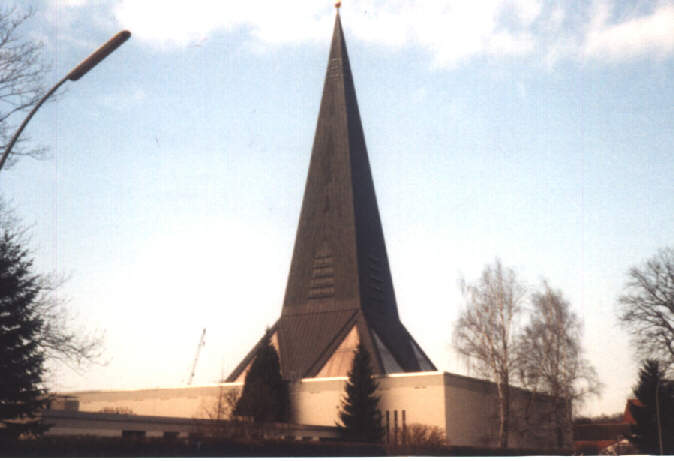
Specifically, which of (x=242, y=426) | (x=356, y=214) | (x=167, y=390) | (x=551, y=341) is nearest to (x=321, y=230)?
(x=356, y=214)

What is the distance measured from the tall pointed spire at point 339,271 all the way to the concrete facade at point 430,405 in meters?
A: 2.09

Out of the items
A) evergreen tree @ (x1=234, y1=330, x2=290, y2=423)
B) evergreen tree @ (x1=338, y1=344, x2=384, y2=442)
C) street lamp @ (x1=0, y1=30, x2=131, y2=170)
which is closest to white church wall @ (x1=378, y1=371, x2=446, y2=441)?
evergreen tree @ (x1=338, y1=344, x2=384, y2=442)

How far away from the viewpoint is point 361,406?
115 ft

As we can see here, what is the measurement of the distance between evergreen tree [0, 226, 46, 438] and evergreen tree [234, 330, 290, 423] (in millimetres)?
15235

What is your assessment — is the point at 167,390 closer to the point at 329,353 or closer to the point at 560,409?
the point at 329,353

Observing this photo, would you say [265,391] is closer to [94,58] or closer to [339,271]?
[339,271]

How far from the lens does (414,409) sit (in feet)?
121

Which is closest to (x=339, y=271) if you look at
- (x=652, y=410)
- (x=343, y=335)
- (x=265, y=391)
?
(x=343, y=335)

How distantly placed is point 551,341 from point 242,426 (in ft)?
57.5

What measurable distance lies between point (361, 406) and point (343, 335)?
350 inches

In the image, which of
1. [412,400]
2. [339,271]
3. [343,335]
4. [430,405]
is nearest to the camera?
[430,405]

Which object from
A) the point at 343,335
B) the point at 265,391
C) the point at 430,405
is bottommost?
the point at 430,405

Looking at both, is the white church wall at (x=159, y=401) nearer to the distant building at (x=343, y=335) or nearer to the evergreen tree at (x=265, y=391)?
the distant building at (x=343, y=335)

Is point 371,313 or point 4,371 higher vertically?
point 371,313
